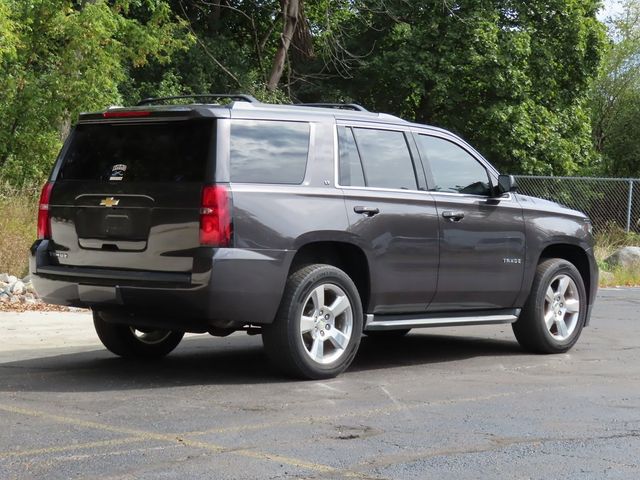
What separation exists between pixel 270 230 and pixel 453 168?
226cm

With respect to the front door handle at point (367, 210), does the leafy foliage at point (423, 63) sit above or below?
above

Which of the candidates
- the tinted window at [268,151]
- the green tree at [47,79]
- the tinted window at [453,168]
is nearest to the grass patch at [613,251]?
the green tree at [47,79]

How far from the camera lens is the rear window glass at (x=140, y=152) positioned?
7.75 meters

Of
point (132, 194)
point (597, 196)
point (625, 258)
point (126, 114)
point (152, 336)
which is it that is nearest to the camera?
point (132, 194)

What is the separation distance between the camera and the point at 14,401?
706 cm

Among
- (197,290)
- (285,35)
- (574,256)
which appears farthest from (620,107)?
(197,290)

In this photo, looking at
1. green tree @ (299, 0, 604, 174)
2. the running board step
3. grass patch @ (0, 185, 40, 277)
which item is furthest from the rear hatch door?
green tree @ (299, 0, 604, 174)

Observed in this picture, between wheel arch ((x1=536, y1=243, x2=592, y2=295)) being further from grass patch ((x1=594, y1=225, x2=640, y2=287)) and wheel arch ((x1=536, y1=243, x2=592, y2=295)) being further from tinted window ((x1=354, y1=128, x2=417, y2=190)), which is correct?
grass patch ((x1=594, y1=225, x2=640, y2=287))

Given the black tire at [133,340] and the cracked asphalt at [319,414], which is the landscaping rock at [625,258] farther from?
the black tire at [133,340]

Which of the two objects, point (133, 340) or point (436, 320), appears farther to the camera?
point (133, 340)

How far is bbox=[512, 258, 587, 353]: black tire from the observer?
9.77m

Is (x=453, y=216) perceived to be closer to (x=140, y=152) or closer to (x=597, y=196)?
(x=140, y=152)

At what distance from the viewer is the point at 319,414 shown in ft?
22.4

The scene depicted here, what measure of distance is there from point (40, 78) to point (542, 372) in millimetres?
13031
